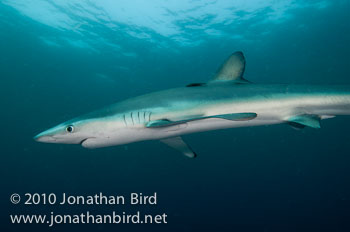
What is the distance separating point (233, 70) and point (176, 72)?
1228 inches

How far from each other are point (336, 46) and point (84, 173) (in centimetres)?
6305

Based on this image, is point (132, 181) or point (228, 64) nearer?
point (228, 64)

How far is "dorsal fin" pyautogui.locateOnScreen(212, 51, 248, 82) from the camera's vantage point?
3.74 meters

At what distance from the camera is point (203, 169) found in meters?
60.4

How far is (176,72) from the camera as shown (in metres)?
34.3

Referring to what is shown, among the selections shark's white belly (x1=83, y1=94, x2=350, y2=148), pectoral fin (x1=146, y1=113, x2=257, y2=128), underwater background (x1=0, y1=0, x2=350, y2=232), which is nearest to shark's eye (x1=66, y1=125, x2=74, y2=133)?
shark's white belly (x1=83, y1=94, x2=350, y2=148)

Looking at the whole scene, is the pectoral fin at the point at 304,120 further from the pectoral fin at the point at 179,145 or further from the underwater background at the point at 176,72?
the underwater background at the point at 176,72

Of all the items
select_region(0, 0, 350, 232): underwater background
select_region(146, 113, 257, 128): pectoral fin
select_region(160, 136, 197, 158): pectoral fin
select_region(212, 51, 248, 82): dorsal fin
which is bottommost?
select_region(146, 113, 257, 128): pectoral fin

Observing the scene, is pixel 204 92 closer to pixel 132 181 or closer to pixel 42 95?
pixel 42 95

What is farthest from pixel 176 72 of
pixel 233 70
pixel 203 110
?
pixel 203 110

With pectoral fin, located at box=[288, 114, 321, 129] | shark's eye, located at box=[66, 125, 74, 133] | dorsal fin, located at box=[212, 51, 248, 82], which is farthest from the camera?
dorsal fin, located at box=[212, 51, 248, 82]

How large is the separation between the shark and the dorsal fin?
15.1 inches

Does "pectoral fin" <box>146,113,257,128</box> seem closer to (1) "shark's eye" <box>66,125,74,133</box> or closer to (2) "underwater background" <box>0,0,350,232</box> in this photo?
(1) "shark's eye" <box>66,125,74,133</box>

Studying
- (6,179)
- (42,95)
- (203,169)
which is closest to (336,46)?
(203,169)
